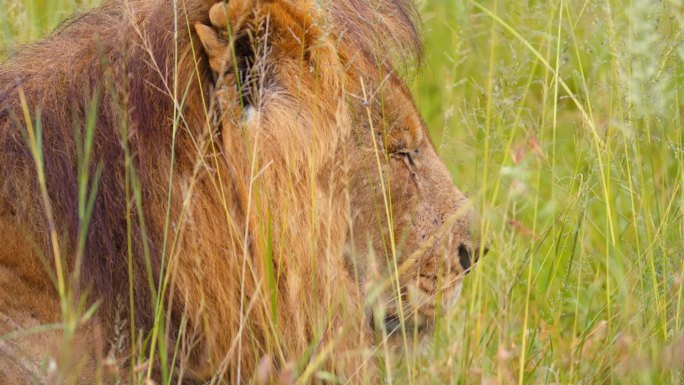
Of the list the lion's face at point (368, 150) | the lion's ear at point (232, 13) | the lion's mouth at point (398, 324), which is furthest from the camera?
the lion's mouth at point (398, 324)

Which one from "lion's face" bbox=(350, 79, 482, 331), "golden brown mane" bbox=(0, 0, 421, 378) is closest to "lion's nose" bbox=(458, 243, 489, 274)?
"lion's face" bbox=(350, 79, 482, 331)

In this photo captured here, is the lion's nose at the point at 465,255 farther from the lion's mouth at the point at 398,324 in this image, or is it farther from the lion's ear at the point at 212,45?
the lion's ear at the point at 212,45

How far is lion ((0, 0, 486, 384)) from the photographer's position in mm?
2543

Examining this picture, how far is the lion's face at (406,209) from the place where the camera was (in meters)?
2.86

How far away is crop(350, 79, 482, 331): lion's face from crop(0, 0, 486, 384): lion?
0.4 inches

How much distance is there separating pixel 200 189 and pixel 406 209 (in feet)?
1.97

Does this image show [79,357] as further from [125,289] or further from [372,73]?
[372,73]

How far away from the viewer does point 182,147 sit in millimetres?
2672

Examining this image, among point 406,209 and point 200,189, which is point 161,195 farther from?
point 406,209

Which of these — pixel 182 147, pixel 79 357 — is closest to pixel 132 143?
pixel 182 147

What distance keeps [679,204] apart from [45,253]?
1.71 metres

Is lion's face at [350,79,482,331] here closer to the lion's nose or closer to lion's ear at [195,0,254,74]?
the lion's nose

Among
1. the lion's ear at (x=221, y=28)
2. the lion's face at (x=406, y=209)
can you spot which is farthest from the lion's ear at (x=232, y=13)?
the lion's face at (x=406, y=209)

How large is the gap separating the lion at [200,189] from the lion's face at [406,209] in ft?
0.04
